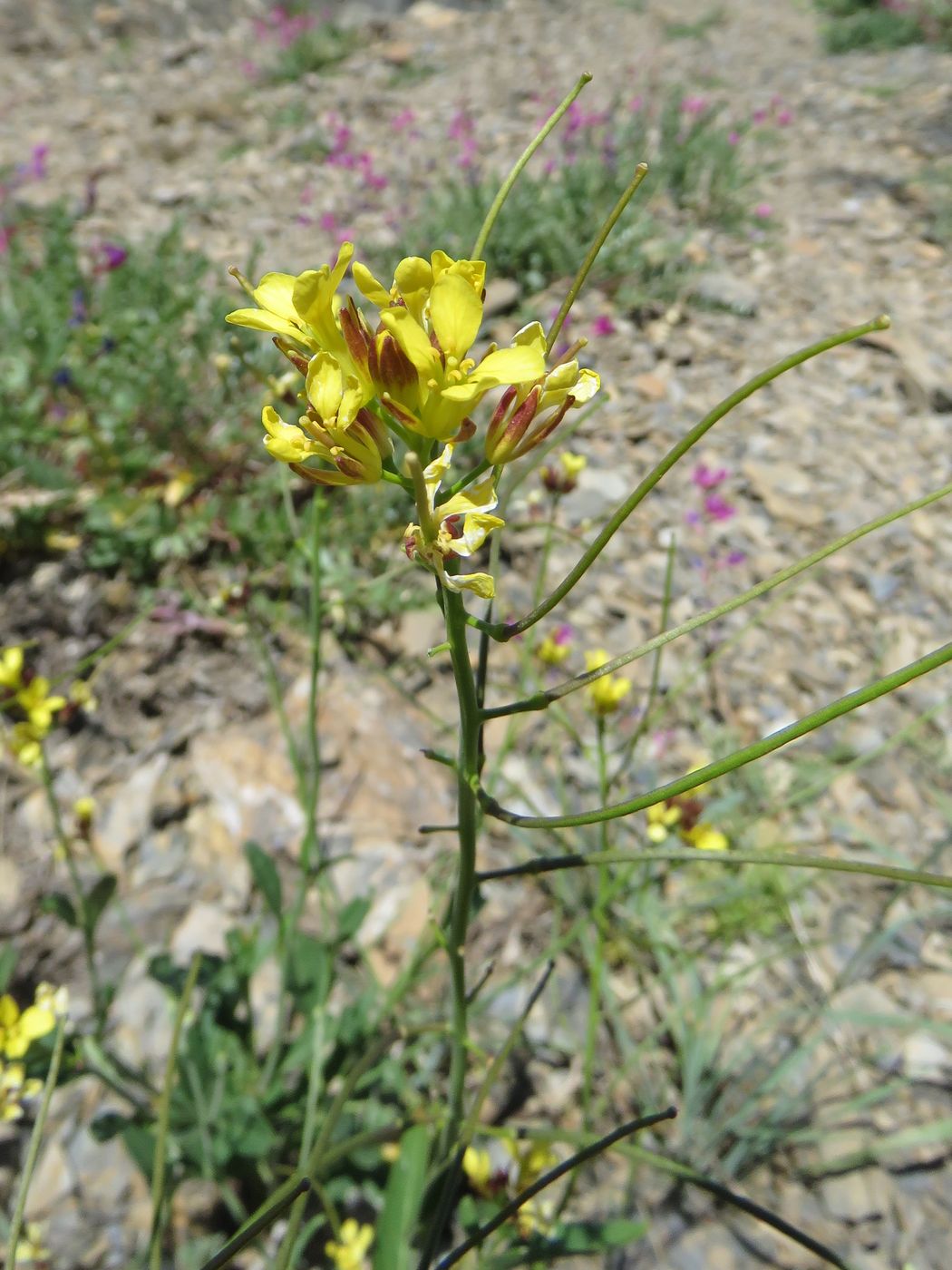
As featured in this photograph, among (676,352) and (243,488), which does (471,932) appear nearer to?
(243,488)

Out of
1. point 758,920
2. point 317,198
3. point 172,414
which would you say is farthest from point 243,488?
point 317,198

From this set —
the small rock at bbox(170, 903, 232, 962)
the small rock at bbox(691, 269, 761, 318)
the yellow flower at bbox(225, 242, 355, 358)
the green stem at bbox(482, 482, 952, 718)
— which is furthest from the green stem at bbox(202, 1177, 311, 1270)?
the small rock at bbox(691, 269, 761, 318)

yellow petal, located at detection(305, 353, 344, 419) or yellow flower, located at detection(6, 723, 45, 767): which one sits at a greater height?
yellow petal, located at detection(305, 353, 344, 419)

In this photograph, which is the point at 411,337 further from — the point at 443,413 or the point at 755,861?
the point at 755,861

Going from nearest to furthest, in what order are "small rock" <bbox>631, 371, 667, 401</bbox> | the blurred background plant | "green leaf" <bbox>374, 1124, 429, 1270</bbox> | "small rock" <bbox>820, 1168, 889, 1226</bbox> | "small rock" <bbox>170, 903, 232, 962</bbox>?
"green leaf" <bbox>374, 1124, 429, 1270</bbox>
"small rock" <bbox>820, 1168, 889, 1226</bbox>
"small rock" <bbox>170, 903, 232, 962</bbox>
"small rock" <bbox>631, 371, 667, 401</bbox>
the blurred background plant

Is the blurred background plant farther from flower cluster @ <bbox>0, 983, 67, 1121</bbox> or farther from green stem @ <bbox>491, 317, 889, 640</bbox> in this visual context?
flower cluster @ <bbox>0, 983, 67, 1121</bbox>

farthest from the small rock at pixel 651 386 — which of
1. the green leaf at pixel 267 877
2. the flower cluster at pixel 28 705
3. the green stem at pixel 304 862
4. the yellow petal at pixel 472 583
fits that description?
the yellow petal at pixel 472 583

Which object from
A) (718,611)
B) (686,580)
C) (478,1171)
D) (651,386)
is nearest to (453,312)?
(718,611)
